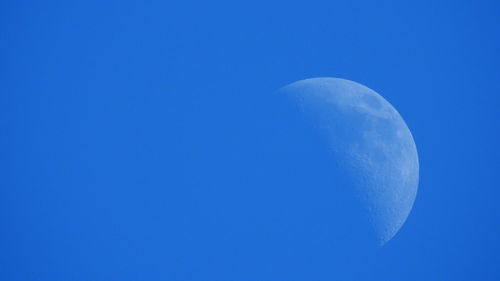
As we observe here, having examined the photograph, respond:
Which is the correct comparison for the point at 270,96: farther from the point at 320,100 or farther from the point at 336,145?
the point at 336,145

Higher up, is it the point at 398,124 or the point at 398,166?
the point at 398,124

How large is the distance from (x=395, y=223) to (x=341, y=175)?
1.29m

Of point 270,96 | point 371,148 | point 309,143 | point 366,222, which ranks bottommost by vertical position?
point 366,222

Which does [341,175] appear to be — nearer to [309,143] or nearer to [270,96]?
[309,143]

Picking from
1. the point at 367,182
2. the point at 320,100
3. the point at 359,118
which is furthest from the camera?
the point at 320,100

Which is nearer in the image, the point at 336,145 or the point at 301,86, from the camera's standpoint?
the point at 336,145

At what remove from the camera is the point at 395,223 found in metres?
6.72

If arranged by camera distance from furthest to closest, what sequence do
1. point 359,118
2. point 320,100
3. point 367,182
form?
point 320,100
point 359,118
point 367,182

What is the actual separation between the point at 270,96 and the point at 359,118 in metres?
1.74

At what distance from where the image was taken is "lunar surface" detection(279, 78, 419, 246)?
6.39m

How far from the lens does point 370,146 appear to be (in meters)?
6.53

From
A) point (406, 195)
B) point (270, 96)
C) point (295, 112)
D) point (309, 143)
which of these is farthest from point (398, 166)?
Result: point (270, 96)

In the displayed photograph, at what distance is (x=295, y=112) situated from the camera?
721 cm

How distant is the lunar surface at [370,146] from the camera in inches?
252
